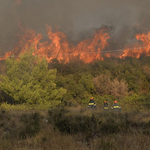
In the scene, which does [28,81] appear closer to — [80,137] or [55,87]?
[55,87]

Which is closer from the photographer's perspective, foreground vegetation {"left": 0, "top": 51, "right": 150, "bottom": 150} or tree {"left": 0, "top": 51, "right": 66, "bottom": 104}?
foreground vegetation {"left": 0, "top": 51, "right": 150, "bottom": 150}

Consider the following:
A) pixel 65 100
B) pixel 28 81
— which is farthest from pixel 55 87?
pixel 28 81

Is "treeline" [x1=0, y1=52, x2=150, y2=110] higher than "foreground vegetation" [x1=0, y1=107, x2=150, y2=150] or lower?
higher

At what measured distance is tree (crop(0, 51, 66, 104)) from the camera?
67.1 feet

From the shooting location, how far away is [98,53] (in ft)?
228

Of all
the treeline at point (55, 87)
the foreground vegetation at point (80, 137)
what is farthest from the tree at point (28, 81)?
the foreground vegetation at point (80, 137)

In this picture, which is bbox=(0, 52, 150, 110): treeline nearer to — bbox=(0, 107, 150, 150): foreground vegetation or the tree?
the tree

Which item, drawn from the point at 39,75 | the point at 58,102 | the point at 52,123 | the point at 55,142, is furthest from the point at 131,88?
the point at 55,142

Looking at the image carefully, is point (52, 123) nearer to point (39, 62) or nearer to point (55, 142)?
point (55, 142)

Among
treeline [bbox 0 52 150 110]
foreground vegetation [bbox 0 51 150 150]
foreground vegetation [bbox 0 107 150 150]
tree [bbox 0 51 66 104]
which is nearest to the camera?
foreground vegetation [bbox 0 107 150 150]

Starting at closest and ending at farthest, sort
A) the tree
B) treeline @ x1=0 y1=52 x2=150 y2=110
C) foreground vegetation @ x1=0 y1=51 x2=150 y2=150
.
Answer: foreground vegetation @ x1=0 y1=51 x2=150 y2=150
the tree
treeline @ x1=0 y1=52 x2=150 y2=110

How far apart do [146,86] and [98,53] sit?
42.8 metres

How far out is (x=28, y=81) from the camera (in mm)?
21516

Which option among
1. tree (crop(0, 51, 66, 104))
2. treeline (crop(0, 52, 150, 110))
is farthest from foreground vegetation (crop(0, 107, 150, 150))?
tree (crop(0, 51, 66, 104))
